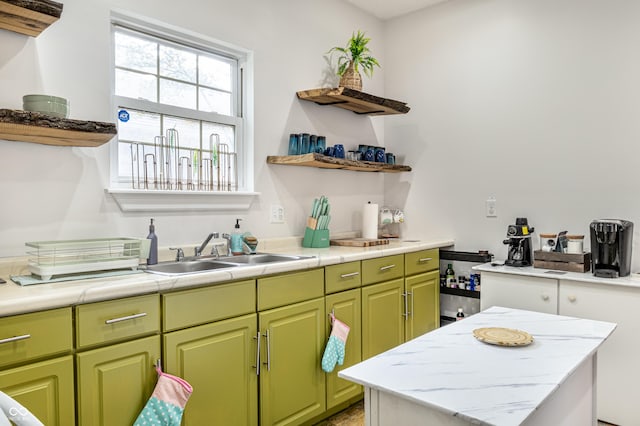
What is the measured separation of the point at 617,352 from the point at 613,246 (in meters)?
0.59

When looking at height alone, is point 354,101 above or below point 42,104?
above

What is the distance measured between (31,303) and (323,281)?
1402 millimetres

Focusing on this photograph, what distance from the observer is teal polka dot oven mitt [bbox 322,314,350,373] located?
7.96 feet

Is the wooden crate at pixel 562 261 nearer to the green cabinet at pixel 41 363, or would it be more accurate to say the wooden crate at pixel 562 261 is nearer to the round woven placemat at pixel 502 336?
the round woven placemat at pixel 502 336

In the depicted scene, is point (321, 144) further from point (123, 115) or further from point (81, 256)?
point (81, 256)

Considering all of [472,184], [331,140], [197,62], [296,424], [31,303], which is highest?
[197,62]

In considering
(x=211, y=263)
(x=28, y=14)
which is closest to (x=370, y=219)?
(x=211, y=263)

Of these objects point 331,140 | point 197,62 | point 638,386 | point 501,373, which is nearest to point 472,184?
point 331,140

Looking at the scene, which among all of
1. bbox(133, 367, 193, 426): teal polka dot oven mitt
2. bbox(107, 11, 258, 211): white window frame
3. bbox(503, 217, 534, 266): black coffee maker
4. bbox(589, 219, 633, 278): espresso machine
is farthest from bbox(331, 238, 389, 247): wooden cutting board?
bbox(133, 367, 193, 426): teal polka dot oven mitt

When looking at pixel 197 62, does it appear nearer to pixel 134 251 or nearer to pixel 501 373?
pixel 134 251

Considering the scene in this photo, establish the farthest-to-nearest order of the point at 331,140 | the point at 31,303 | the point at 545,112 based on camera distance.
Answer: the point at 331,140
the point at 545,112
the point at 31,303

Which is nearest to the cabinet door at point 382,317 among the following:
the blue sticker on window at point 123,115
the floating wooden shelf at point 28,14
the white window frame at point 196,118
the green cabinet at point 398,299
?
the green cabinet at point 398,299

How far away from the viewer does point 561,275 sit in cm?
272

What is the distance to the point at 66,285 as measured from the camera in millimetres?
1656
